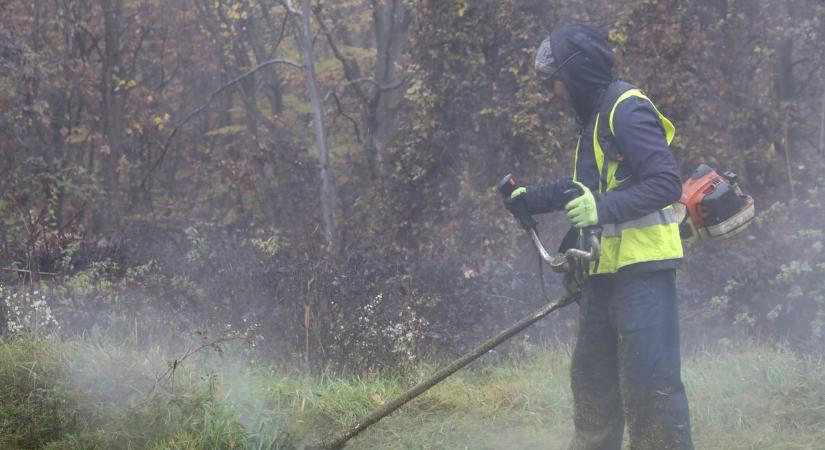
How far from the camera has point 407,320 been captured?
6.68 m

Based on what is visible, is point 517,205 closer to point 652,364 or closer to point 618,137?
point 618,137

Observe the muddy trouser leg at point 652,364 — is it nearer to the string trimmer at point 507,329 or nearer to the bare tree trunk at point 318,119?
the string trimmer at point 507,329

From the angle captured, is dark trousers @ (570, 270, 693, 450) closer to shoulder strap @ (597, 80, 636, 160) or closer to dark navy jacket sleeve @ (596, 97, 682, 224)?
dark navy jacket sleeve @ (596, 97, 682, 224)

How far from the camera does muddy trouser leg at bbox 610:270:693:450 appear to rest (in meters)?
3.72

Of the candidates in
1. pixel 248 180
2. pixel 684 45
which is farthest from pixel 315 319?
pixel 248 180

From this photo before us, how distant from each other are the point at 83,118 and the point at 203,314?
26.2 feet

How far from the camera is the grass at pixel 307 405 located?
16.3 feet

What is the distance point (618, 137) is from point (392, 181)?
563cm

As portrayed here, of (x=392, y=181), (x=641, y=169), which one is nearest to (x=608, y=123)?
(x=641, y=169)

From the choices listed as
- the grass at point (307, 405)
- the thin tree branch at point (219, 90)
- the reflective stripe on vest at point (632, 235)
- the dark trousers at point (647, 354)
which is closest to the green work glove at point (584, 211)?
the reflective stripe on vest at point (632, 235)

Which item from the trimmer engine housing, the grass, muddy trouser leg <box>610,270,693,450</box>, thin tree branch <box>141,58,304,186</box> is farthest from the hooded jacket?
thin tree branch <box>141,58,304,186</box>

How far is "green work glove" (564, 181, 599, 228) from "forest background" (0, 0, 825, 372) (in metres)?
2.75

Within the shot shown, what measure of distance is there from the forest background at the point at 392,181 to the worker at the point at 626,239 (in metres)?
2.62

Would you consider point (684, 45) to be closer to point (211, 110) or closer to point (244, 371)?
point (244, 371)
